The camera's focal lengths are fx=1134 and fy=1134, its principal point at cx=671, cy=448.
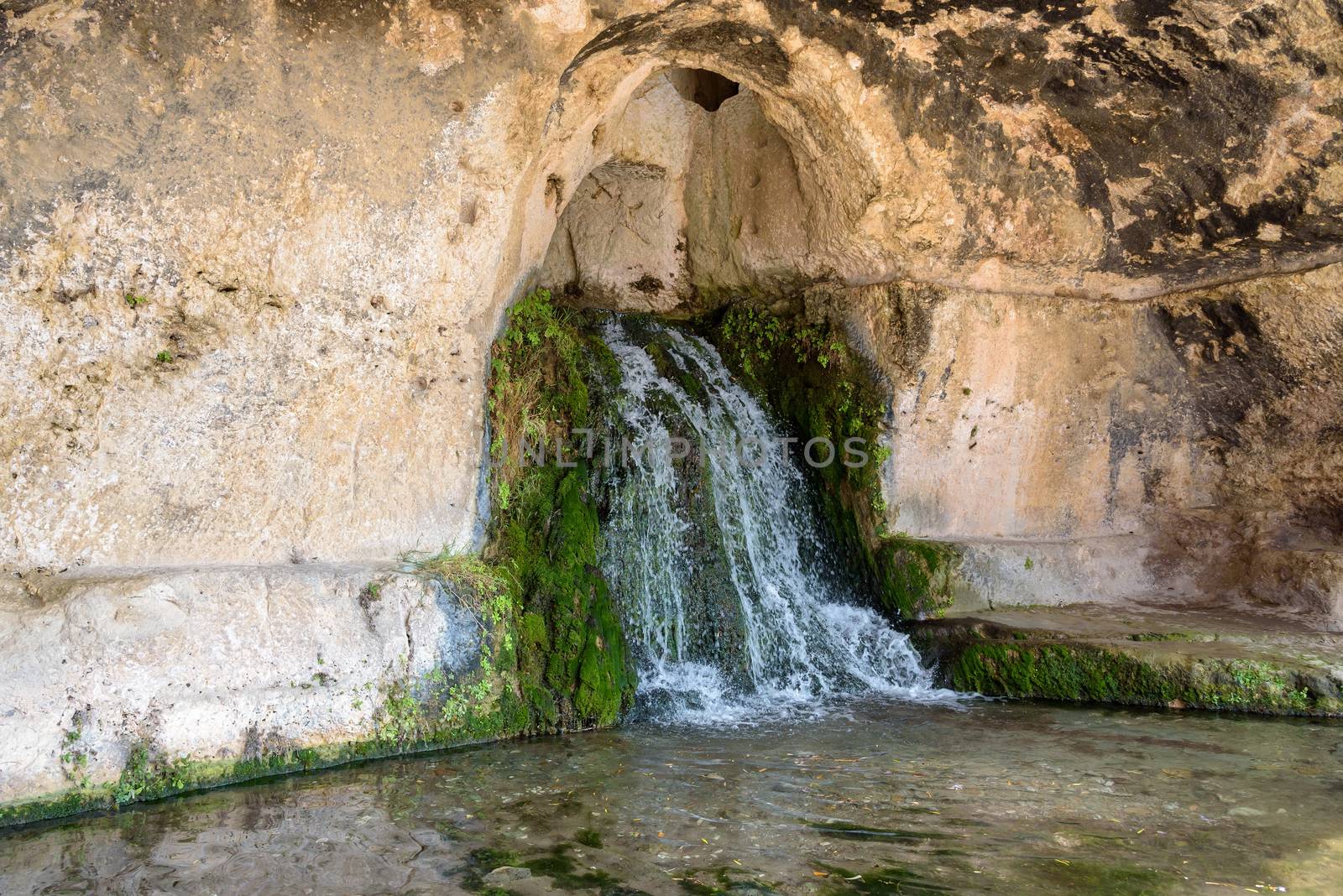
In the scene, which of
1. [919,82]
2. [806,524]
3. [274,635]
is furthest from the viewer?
[806,524]

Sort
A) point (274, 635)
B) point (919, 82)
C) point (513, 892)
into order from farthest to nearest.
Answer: point (919, 82) < point (274, 635) < point (513, 892)

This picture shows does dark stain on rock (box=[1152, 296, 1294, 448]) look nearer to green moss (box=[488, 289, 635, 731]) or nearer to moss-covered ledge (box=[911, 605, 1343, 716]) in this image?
moss-covered ledge (box=[911, 605, 1343, 716])

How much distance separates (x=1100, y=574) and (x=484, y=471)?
434 centimetres

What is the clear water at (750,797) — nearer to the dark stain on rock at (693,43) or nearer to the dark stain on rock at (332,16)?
the dark stain on rock at (693,43)

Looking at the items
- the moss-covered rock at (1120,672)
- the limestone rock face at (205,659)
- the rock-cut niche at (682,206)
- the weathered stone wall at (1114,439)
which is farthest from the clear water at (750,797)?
the rock-cut niche at (682,206)

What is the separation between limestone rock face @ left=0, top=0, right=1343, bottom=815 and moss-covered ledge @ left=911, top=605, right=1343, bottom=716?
616mm

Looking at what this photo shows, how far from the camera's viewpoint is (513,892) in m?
3.57

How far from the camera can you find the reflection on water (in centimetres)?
368

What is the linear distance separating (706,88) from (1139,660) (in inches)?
220

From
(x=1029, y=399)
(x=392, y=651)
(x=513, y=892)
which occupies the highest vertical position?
(x=1029, y=399)

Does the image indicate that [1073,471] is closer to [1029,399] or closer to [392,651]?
[1029,399]

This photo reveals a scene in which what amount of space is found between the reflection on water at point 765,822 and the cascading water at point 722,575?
0.91 m

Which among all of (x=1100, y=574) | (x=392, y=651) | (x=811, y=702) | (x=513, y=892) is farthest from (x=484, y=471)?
(x=1100, y=574)

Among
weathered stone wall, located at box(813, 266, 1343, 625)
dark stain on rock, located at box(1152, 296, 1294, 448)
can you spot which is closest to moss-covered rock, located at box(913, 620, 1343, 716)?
weathered stone wall, located at box(813, 266, 1343, 625)
